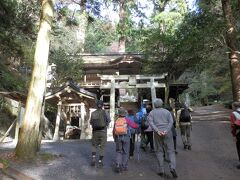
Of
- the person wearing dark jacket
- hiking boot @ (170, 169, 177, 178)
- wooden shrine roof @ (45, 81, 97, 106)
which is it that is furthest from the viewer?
wooden shrine roof @ (45, 81, 97, 106)

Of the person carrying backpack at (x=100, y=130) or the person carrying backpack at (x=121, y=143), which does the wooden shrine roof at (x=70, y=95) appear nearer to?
the person carrying backpack at (x=100, y=130)

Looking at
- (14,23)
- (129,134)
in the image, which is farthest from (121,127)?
(14,23)

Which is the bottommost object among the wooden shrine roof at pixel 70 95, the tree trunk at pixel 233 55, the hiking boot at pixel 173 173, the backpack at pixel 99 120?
the hiking boot at pixel 173 173

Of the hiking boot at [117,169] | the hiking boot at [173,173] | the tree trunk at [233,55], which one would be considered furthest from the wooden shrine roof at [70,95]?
the hiking boot at [173,173]

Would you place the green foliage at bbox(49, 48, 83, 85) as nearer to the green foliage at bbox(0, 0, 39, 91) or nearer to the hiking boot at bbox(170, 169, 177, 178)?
the green foliage at bbox(0, 0, 39, 91)

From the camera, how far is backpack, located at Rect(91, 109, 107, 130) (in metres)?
8.88

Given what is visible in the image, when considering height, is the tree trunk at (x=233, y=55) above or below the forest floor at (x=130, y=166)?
→ above

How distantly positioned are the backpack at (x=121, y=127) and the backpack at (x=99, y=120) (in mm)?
456

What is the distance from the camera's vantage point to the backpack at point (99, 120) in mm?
8875

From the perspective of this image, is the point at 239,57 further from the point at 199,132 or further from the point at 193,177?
the point at 193,177

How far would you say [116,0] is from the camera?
590 inches

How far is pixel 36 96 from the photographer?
10062 millimetres

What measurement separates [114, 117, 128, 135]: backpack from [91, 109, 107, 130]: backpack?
456 millimetres

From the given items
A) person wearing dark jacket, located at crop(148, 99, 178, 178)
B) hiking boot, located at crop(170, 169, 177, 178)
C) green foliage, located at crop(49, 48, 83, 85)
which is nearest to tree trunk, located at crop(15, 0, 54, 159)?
person wearing dark jacket, located at crop(148, 99, 178, 178)
